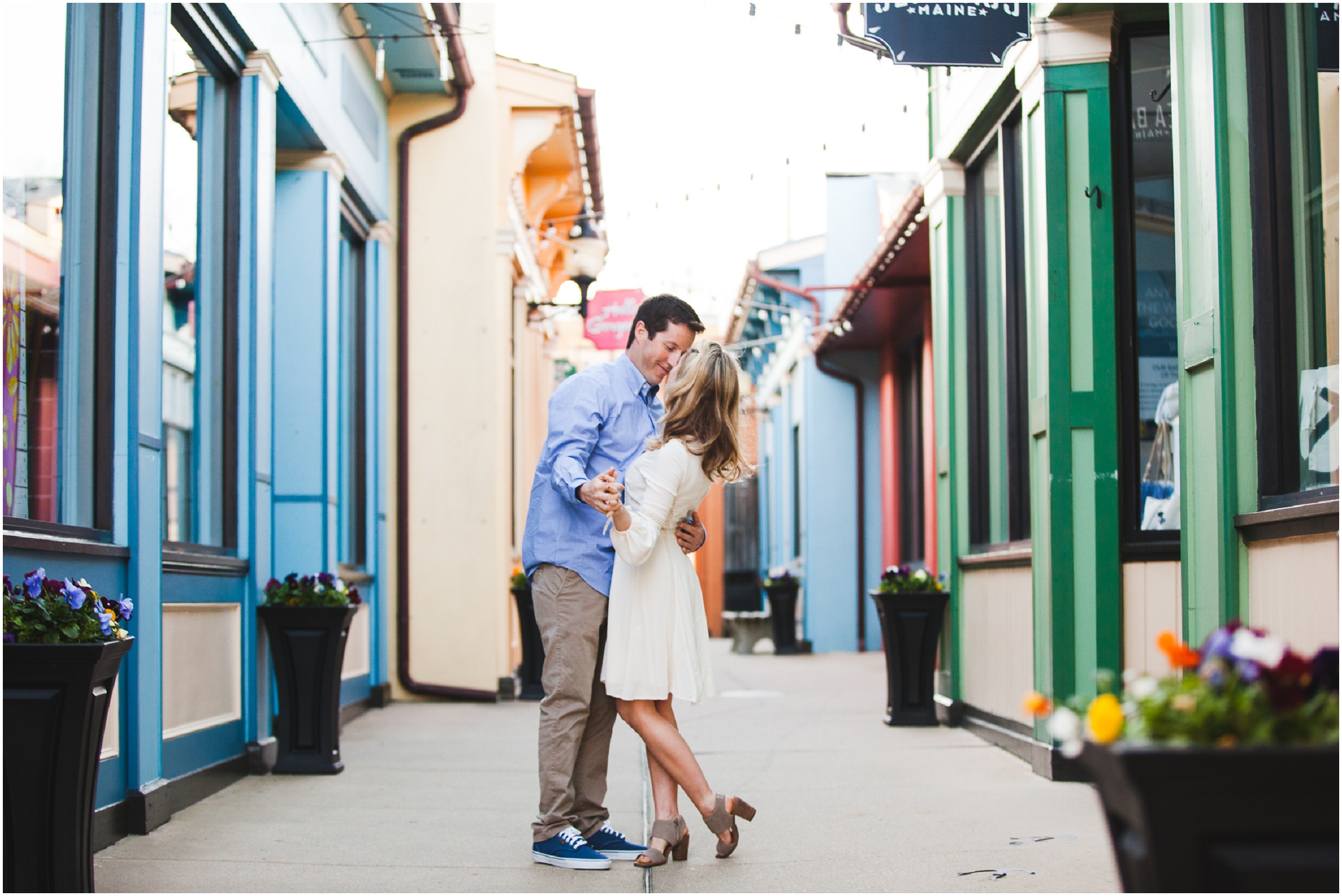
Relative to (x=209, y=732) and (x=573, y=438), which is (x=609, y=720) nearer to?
(x=573, y=438)

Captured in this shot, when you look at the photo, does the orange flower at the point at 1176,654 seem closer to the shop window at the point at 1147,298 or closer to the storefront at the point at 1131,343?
the storefront at the point at 1131,343

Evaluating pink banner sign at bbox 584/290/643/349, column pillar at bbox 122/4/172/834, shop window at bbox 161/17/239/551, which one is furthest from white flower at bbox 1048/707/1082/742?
pink banner sign at bbox 584/290/643/349

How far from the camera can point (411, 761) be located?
246 inches

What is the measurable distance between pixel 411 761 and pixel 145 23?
3.39 meters

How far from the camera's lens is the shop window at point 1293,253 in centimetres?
367

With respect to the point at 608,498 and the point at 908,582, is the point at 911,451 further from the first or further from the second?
the point at 608,498

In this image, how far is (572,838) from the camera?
3947mm

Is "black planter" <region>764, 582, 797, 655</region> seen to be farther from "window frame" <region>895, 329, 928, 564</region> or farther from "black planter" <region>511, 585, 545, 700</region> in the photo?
"black planter" <region>511, 585, 545, 700</region>

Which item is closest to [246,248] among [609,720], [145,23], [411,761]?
[145,23]

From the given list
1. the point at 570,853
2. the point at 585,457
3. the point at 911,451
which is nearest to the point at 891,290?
the point at 911,451

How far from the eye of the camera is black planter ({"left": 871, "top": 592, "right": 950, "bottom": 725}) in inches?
293

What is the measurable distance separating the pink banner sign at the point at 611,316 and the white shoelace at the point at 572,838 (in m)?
8.38

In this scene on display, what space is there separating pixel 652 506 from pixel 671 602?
33 centimetres

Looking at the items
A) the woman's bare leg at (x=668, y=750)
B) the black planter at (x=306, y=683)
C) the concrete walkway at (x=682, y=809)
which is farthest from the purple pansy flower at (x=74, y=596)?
the black planter at (x=306, y=683)
